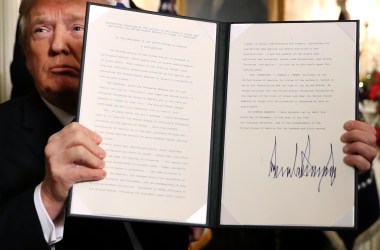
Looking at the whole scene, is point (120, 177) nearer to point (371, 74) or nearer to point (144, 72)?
point (144, 72)

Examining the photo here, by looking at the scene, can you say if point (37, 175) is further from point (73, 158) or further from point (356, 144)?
point (356, 144)

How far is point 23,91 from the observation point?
106 inches

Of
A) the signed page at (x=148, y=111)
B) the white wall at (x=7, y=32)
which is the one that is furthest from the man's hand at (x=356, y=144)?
the white wall at (x=7, y=32)

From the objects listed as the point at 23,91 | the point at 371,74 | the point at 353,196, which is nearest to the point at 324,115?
the point at 353,196

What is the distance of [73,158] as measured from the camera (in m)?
1.54

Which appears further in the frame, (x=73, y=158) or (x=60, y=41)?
(x=60, y=41)

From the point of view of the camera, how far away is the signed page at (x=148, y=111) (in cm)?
158

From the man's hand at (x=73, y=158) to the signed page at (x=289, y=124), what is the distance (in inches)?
13.9

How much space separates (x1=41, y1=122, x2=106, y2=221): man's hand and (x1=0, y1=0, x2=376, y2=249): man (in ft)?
0.28

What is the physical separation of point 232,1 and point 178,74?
2.39m

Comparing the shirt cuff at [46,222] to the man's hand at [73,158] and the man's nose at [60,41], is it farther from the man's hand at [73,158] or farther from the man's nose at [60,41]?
the man's nose at [60,41]

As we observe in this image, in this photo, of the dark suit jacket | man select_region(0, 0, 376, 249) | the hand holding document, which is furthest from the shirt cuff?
the hand holding document

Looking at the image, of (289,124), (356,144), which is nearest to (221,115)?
(289,124)
